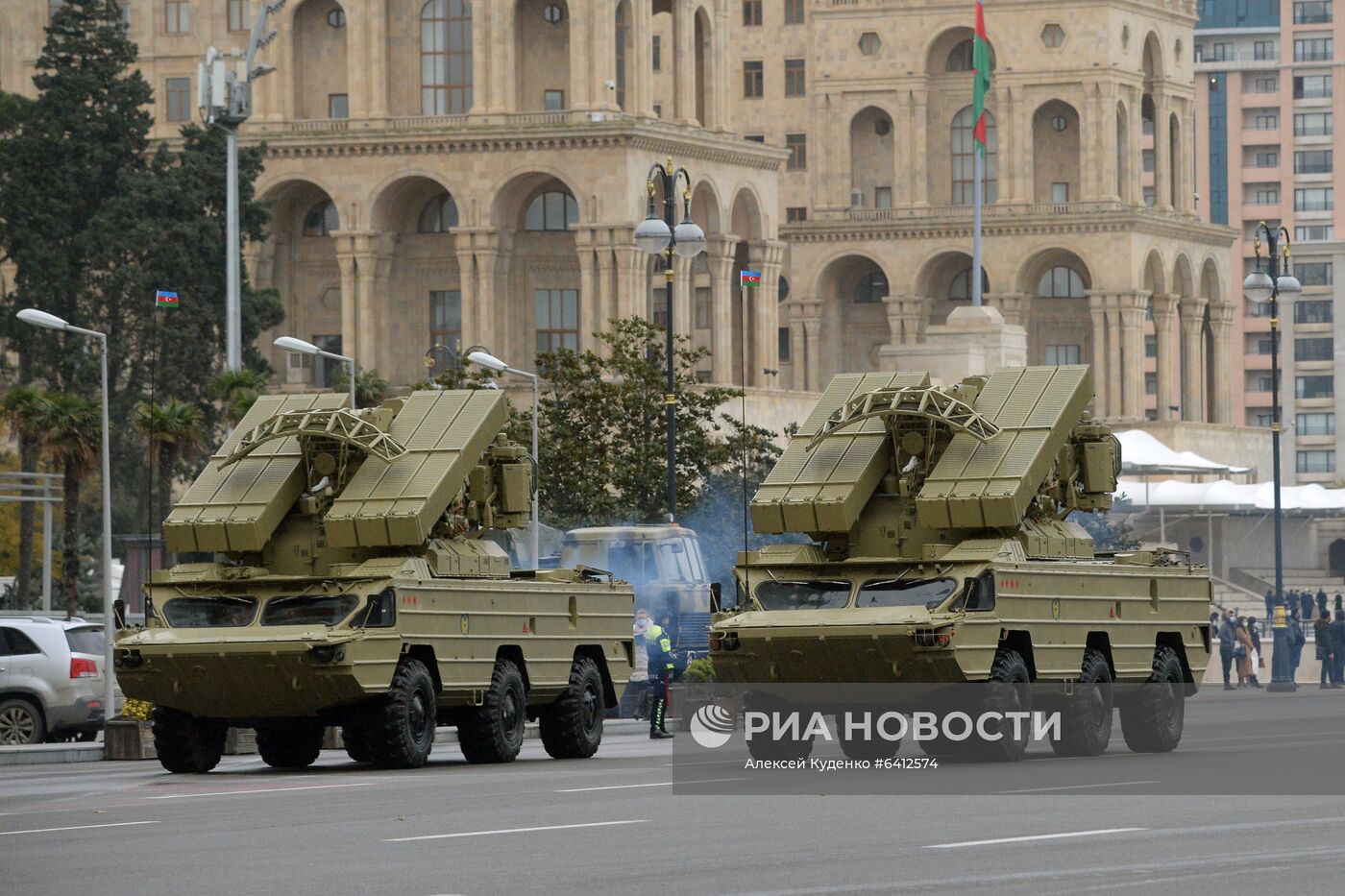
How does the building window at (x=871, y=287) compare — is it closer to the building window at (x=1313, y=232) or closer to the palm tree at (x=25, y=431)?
the building window at (x=1313, y=232)

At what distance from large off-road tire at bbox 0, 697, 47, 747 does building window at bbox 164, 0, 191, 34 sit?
5799 centimetres

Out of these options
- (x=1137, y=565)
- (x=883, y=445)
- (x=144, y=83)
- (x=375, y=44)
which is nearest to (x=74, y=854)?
(x=883, y=445)

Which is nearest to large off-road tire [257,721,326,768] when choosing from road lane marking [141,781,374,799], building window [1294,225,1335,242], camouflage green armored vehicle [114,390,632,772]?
camouflage green armored vehicle [114,390,632,772]

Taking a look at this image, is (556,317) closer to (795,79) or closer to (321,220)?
(321,220)

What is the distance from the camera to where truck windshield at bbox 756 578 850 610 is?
86.1 feet

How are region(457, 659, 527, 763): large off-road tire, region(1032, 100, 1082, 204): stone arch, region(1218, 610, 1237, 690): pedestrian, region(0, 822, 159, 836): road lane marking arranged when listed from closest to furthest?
1. region(0, 822, 159, 836): road lane marking
2. region(457, 659, 527, 763): large off-road tire
3. region(1218, 610, 1237, 690): pedestrian
4. region(1032, 100, 1082, 204): stone arch

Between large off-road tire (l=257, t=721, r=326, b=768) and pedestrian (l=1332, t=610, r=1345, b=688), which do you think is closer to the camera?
large off-road tire (l=257, t=721, r=326, b=768)

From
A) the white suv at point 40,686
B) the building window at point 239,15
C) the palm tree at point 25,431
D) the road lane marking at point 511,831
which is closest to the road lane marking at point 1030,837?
the road lane marking at point 511,831

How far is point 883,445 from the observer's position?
2730 centimetres

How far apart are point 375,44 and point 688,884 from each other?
67.7 m

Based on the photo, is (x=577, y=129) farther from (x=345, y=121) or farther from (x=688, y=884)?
(x=688, y=884)

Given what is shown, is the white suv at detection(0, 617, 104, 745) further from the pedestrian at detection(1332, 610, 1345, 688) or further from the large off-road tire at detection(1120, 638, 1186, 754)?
the pedestrian at detection(1332, 610, 1345, 688)

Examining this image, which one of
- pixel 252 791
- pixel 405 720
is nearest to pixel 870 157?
pixel 405 720

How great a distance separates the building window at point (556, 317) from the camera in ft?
271
